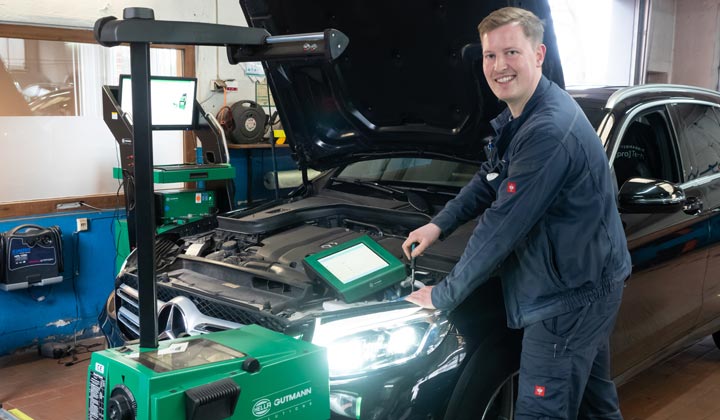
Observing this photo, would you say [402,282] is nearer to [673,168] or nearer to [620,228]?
[620,228]

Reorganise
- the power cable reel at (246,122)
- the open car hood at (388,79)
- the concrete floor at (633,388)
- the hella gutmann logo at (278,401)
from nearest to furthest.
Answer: the hella gutmann logo at (278,401) → the open car hood at (388,79) → the concrete floor at (633,388) → the power cable reel at (246,122)

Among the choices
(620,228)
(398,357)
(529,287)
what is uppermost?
(620,228)

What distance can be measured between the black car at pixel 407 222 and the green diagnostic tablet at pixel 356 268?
0.06 metres

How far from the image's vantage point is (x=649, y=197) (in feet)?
8.61

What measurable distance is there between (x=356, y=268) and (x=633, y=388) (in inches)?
85.3

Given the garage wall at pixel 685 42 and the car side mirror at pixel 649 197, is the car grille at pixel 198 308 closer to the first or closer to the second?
the car side mirror at pixel 649 197

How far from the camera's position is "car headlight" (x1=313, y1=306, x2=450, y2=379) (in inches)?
83.3

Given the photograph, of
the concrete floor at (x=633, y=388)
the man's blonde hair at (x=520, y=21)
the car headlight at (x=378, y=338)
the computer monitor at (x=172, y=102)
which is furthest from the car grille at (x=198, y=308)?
the computer monitor at (x=172, y=102)

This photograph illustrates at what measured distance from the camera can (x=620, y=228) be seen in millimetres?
2277

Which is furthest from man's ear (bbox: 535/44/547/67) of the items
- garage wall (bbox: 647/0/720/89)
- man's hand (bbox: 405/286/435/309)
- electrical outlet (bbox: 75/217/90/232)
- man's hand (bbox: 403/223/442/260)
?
garage wall (bbox: 647/0/720/89)

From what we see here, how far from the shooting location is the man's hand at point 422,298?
7.21ft

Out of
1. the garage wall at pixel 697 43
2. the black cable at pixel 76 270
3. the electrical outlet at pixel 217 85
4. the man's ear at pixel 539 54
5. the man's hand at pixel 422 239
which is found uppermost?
the garage wall at pixel 697 43

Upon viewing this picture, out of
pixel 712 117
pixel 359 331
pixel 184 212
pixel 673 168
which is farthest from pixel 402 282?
pixel 184 212

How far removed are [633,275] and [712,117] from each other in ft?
4.79
